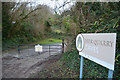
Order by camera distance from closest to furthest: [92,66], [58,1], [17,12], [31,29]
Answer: [92,66] < [58,1] < [17,12] < [31,29]

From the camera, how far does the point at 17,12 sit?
366 inches

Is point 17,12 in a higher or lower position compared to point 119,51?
higher

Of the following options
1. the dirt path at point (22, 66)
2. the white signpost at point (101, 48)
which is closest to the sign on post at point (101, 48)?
the white signpost at point (101, 48)

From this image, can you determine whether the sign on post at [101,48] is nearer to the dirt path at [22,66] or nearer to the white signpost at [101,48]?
the white signpost at [101,48]

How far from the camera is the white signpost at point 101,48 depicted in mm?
1200

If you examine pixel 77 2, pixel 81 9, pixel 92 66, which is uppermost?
pixel 77 2

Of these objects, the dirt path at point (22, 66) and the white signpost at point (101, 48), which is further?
the dirt path at point (22, 66)

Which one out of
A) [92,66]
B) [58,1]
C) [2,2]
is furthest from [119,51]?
[2,2]

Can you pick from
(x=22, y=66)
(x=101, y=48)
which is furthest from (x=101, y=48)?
(x=22, y=66)

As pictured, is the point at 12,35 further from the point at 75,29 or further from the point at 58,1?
the point at 75,29

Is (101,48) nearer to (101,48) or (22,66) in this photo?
(101,48)

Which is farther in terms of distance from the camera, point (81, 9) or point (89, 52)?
point (81, 9)

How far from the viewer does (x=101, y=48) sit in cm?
138

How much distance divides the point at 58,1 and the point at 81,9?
7.03 feet
